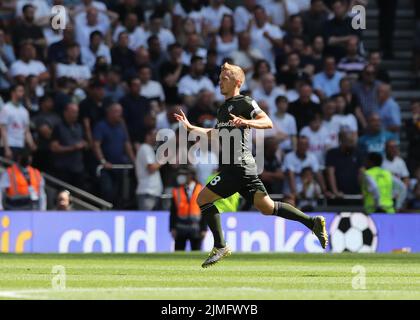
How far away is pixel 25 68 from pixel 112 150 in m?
2.34

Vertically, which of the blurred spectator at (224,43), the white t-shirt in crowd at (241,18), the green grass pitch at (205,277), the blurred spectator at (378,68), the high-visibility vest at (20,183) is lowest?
the green grass pitch at (205,277)

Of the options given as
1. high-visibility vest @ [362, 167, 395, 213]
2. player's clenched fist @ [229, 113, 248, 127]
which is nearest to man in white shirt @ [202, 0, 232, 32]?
A: high-visibility vest @ [362, 167, 395, 213]

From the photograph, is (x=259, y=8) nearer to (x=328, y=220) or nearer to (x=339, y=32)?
(x=339, y=32)

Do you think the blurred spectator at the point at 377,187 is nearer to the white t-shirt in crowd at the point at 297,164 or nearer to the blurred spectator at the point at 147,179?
the white t-shirt in crowd at the point at 297,164

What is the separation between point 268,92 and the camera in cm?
2378

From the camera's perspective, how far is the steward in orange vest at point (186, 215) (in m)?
20.8

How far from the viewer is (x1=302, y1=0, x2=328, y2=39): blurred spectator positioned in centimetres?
2611

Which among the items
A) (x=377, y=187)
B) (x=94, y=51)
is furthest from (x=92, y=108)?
(x=377, y=187)

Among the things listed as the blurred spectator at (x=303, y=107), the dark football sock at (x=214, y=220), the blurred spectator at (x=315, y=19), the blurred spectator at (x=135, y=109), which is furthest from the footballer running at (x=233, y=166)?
the blurred spectator at (x=315, y=19)

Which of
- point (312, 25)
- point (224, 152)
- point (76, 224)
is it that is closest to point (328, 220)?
point (76, 224)

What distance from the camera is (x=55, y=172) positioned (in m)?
22.4

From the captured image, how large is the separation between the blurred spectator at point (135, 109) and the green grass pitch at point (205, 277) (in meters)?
5.18

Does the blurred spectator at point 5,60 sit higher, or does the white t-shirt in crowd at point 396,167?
the blurred spectator at point 5,60

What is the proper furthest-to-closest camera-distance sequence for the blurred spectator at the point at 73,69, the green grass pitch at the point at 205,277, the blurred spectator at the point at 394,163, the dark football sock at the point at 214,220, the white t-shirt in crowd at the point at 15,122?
the blurred spectator at the point at 73,69
the blurred spectator at the point at 394,163
the white t-shirt in crowd at the point at 15,122
the dark football sock at the point at 214,220
the green grass pitch at the point at 205,277
